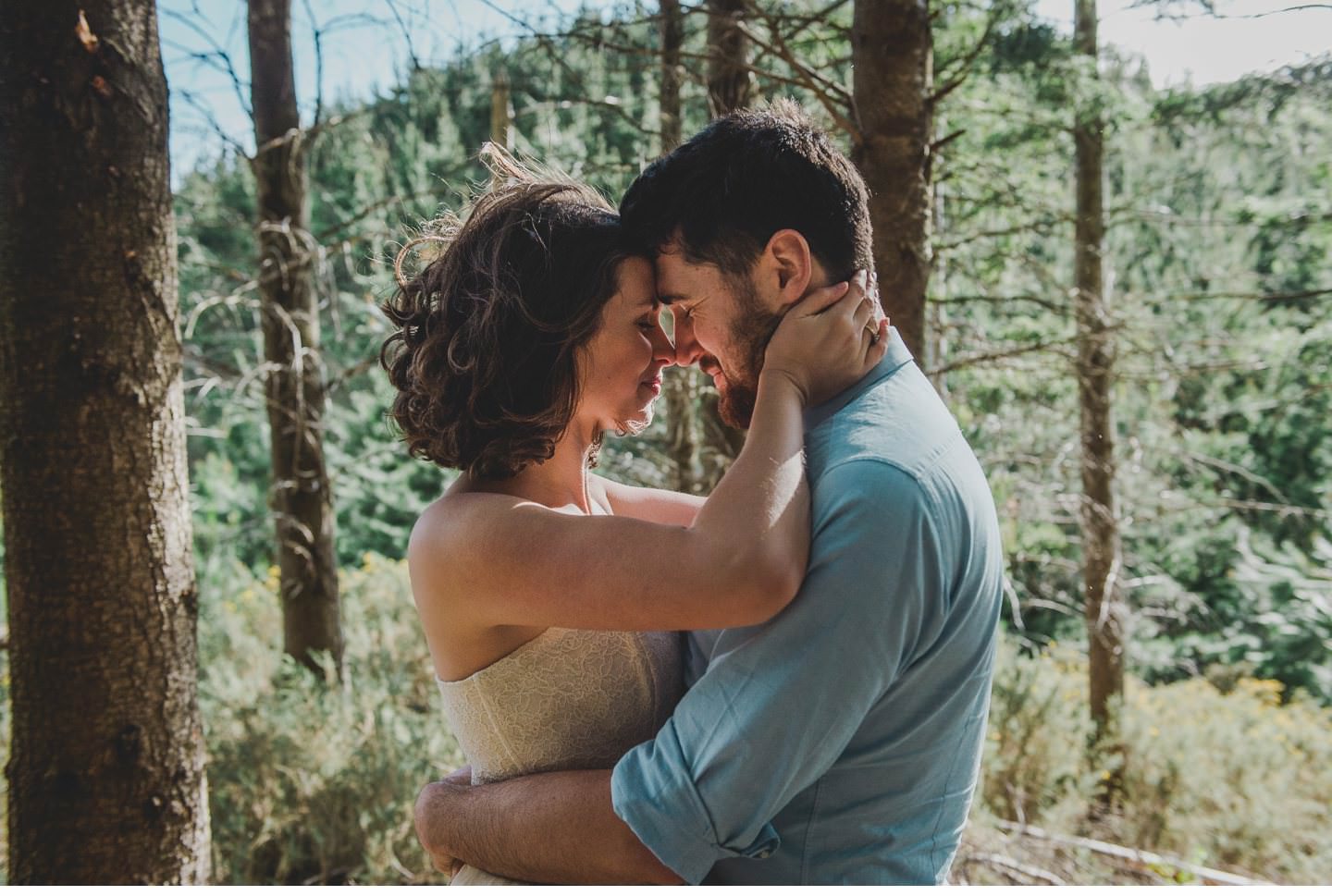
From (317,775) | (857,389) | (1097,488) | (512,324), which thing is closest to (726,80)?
(512,324)

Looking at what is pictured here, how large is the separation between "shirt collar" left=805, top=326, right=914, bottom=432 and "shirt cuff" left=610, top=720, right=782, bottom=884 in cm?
50

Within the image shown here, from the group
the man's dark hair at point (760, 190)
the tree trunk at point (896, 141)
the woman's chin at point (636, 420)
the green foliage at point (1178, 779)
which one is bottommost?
the green foliage at point (1178, 779)

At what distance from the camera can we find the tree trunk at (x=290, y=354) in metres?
5.73

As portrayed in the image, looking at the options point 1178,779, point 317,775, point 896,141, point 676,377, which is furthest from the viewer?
point 1178,779

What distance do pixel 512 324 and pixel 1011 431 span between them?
6170 millimetres

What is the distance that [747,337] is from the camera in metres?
1.57

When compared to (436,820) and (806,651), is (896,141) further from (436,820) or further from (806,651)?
(436,820)

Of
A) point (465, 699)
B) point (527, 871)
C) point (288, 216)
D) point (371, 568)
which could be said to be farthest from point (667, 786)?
point (371, 568)

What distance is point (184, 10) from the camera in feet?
15.8

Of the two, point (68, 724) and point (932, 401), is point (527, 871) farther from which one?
point (68, 724)

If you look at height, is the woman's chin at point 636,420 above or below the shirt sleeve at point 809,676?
above

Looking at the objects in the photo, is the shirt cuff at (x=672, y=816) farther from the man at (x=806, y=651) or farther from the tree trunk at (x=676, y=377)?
the tree trunk at (x=676, y=377)

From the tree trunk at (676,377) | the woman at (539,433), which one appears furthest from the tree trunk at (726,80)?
the woman at (539,433)

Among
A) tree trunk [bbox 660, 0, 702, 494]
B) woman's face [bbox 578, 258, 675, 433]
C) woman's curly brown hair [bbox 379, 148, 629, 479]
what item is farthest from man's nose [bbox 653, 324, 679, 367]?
tree trunk [bbox 660, 0, 702, 494]
